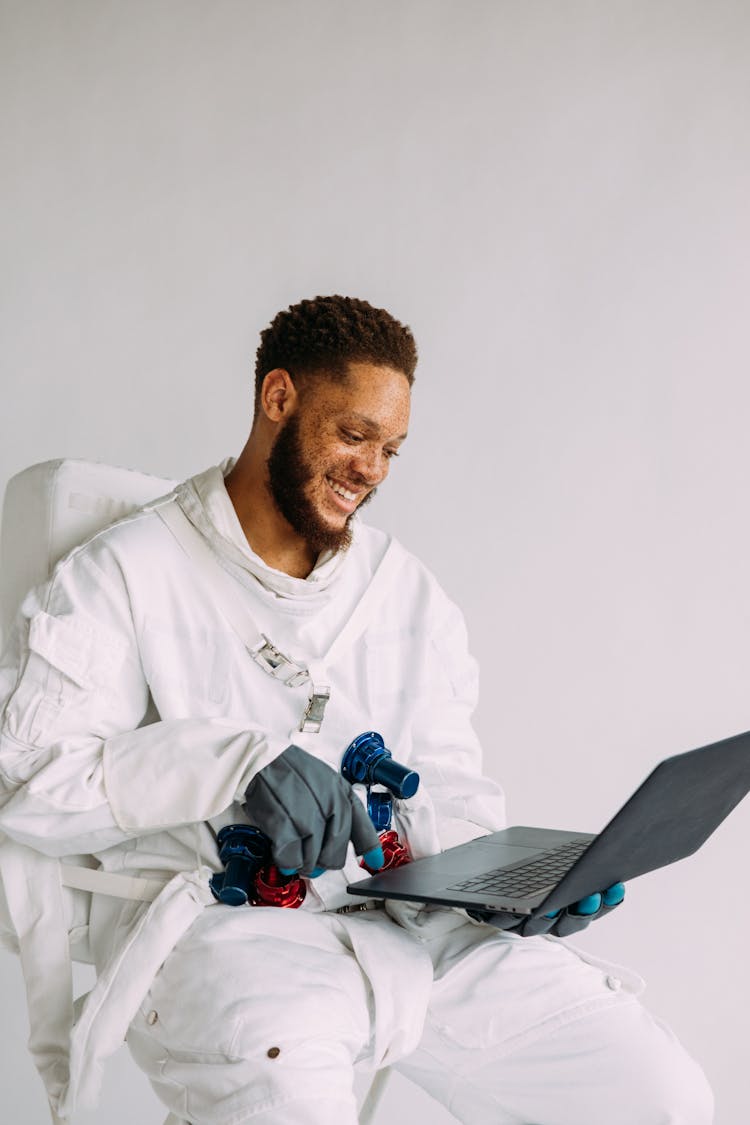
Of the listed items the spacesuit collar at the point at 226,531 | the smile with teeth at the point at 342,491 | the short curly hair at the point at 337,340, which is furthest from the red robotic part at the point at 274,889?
the short curly hair at the point at 337,340

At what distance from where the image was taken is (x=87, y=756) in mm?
1391

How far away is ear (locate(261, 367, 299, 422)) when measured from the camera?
5.22 ft

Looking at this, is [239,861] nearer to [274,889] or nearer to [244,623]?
[274,889]

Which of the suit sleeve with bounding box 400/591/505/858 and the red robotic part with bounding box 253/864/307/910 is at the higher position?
the suit sleeve with bounding box 400/591/505/858

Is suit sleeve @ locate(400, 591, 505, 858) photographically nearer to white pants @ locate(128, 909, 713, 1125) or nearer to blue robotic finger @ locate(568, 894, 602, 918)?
white pants @ locate(128, 909, 713, 1125)

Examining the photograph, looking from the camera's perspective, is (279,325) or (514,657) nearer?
(279,325)

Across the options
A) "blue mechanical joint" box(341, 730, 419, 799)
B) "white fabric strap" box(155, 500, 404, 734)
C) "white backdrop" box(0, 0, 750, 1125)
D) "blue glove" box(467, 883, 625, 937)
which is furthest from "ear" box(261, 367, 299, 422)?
"white backdrop" box(0, 0, 750, 1125)

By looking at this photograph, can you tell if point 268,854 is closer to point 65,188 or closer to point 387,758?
point 387,758

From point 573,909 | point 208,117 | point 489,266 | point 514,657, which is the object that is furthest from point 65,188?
point 573,909

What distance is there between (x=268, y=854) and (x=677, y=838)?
44cm

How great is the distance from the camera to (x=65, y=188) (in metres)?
2.27

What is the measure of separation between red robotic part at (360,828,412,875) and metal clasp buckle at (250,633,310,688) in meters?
0.21

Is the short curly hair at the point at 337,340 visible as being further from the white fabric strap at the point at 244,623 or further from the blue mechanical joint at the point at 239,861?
the blue mechanical joint at the point at 239,861

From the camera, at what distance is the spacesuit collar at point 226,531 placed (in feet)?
5.04
